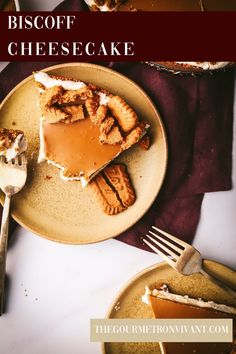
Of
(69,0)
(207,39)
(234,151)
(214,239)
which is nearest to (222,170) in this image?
(234,151)

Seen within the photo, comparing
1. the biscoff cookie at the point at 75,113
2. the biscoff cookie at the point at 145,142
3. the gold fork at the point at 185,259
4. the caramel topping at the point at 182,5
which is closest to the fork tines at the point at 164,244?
the gold fork at the point at 185,259

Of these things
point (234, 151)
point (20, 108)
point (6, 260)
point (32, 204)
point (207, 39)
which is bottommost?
point (6, 260)

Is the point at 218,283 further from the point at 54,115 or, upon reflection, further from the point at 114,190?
the point at 54,115

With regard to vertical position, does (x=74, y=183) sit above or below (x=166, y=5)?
below

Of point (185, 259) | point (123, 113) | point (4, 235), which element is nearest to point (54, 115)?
point (123, 113)

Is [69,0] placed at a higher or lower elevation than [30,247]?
higher

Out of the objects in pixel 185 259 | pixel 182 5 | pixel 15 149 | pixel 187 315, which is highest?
pixel 182 5

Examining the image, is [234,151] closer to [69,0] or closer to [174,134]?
[174,134]
